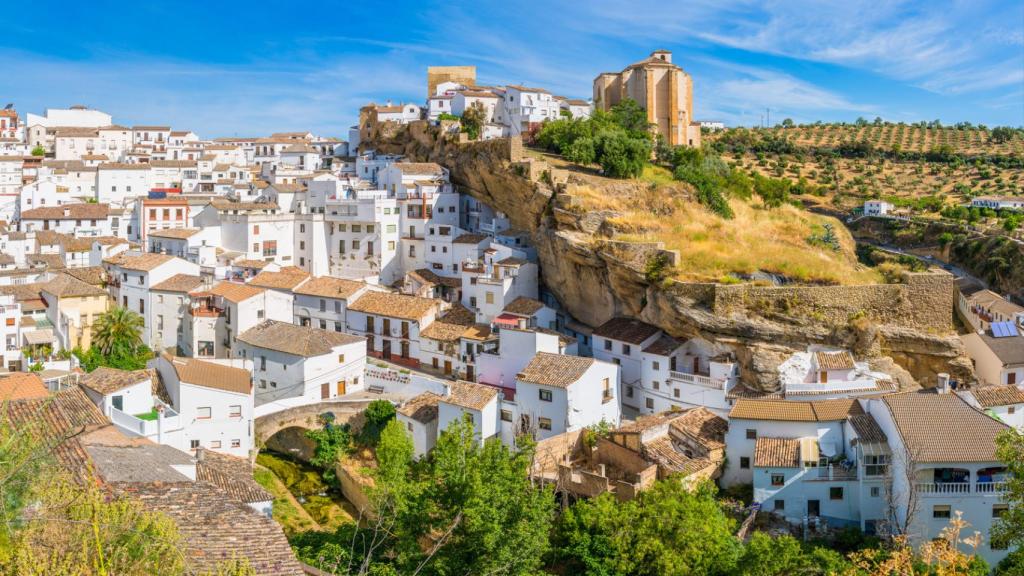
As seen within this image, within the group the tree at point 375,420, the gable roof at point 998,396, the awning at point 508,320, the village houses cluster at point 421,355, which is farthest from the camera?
the awning at point 508,320

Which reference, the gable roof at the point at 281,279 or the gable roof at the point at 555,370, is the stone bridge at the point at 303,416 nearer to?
the gable roof at the point at 555,370

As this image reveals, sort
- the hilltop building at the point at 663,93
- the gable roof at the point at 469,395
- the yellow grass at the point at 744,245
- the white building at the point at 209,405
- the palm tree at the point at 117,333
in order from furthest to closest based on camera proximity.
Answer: the hilltop building at the point at 663,93, the palm tree at the point at 117,333, the yellow grass at the point at 744,245, the gable roof at the point at 469,395, the white building at the point at 209,405

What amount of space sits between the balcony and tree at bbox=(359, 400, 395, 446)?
9905 millimetres

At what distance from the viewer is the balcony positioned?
26.8m

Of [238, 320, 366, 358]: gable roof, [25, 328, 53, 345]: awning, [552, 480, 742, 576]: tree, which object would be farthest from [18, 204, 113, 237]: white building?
[552, 480, 742, 576]: tree

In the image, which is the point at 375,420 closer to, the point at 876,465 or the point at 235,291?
the point at 235,291

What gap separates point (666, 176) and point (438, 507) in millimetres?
26126

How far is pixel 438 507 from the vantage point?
17.8m

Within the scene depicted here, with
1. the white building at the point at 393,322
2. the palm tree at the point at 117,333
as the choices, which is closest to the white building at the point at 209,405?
the white building at the point at 393,322

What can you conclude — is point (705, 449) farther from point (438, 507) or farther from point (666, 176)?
point (666, 176)

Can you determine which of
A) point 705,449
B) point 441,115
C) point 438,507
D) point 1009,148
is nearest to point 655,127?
point 441,115

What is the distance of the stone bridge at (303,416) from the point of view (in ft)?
92.4

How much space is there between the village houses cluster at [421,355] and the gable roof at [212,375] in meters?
0.13

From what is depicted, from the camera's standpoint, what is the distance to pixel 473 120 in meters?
46.3
